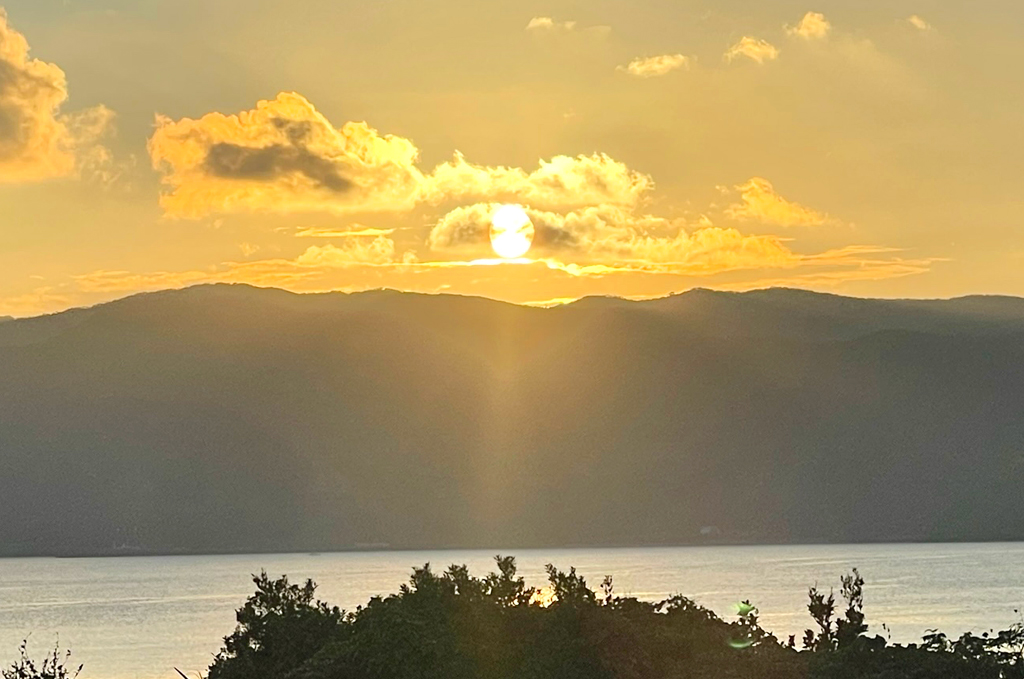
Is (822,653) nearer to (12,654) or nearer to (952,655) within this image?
(952,655)

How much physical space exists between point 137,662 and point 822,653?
94900mm

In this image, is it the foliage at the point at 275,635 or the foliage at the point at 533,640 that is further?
the foliage at the point at 275,635

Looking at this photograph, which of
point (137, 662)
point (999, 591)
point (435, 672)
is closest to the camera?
point (435, 672)

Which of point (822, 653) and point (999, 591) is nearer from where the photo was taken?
point (822, 653)

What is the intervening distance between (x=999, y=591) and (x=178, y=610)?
9288cm

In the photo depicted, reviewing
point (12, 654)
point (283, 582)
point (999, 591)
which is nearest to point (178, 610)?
point (12, 654)

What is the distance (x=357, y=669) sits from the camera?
37250 mm

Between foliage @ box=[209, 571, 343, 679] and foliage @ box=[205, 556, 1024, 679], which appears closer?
foliage @ box=[205, 556, 1024, 679]

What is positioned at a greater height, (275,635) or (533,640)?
(275,635)

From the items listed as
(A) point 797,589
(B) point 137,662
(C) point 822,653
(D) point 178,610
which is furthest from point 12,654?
(C) point 822,653

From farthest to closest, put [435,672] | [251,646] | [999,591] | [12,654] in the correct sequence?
[999,591], [12,654], [251,646], [435,672]

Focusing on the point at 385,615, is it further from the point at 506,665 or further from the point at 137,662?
the point at 137,662

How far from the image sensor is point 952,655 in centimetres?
3506

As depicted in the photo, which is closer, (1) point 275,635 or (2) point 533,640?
(2) point 533,640
